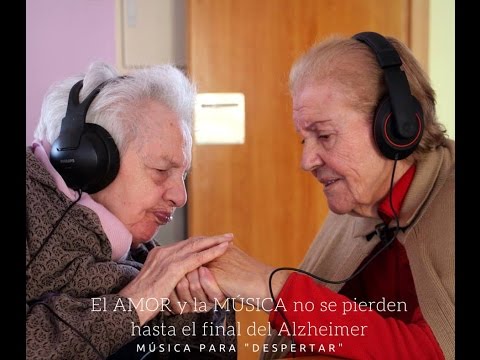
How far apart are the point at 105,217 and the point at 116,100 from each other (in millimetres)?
214

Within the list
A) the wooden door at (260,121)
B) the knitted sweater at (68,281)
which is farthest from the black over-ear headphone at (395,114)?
the wooden door at (260,121)

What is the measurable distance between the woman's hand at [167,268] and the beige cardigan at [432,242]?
0.27 m

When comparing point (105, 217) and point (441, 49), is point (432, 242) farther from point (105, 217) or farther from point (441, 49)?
point (441, 49)

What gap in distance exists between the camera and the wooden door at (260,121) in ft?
7.33

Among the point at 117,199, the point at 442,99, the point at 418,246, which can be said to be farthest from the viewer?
the point at 442,99

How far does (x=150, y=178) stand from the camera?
3.55ft

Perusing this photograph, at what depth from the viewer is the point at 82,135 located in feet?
3.21

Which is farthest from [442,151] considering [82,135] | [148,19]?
[148,19]

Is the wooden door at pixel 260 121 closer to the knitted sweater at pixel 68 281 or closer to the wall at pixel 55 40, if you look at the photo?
the wall at pixel 55 40

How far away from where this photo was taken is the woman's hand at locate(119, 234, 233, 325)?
93 centimetres

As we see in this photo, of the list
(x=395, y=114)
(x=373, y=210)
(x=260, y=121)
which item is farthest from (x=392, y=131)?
(x=260, y=121)

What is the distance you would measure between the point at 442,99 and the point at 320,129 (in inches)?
59.7

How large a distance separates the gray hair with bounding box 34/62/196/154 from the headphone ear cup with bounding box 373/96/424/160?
393 millimetres
